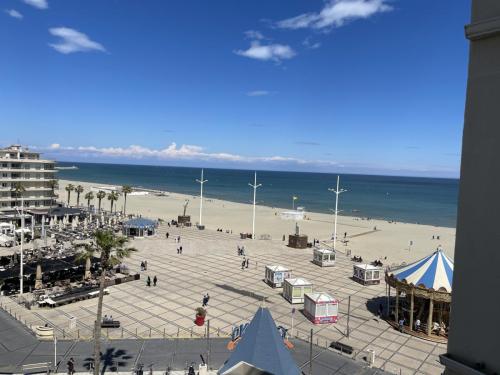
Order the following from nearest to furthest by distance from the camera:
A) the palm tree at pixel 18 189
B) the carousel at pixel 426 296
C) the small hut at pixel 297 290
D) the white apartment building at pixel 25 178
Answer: the carousel at pixel 426 296
the small hut at pixel 297 290
the palm tree at pixel 18 189
the white apartment building at pixel 25 178

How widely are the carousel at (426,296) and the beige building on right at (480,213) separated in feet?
72.8

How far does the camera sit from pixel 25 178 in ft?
203

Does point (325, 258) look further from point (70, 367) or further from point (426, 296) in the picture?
point (70, 367)

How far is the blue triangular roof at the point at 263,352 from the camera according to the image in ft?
45.0

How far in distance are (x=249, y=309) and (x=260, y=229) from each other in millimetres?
43794

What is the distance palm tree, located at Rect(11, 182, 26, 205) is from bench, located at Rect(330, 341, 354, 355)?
48.9 meters

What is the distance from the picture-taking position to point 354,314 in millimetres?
27922

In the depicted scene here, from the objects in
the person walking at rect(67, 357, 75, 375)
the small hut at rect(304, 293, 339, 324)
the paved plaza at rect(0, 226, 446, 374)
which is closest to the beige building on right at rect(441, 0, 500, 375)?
the paved plaza at rect(0, 226, 446, 374)

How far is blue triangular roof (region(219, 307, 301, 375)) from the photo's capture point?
45.0 ft

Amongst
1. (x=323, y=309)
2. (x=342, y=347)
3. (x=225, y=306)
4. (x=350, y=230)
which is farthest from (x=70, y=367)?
(x=350, y=230)

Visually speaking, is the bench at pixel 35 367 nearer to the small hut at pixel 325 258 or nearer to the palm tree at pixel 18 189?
the small hut at pixel 325 258

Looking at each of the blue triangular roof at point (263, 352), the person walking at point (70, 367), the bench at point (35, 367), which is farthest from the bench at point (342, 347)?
the bench at point (35, 367)

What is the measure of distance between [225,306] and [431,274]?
14.7 m

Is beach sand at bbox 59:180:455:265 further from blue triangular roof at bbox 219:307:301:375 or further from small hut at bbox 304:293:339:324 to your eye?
blue triangular roof at bbox 219:307:301:375
